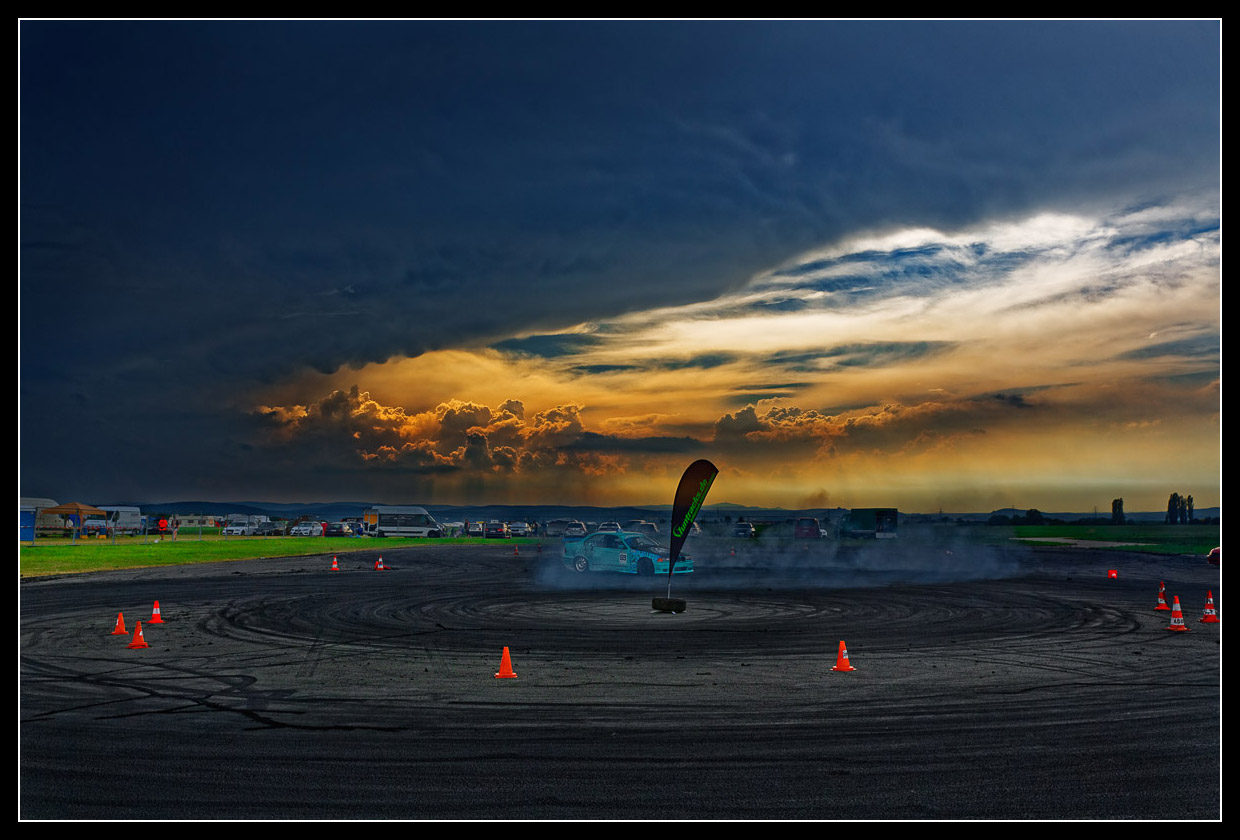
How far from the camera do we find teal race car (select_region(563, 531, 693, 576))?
28.5 m

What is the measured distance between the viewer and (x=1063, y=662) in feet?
43.7

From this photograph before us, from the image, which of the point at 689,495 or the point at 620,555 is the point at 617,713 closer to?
the point at 689,495

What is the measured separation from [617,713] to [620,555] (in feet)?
64.3

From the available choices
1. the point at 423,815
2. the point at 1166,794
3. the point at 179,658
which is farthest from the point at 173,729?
the point at 1166,794

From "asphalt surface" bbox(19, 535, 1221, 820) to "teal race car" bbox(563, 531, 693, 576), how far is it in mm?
7257

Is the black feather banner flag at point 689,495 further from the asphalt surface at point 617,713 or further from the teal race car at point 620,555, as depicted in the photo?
the teal race car at point 620,555

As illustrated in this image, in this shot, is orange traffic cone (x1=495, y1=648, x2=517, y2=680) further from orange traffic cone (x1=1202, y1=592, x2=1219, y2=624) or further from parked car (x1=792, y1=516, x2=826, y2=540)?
parked car (x1=792, y1=516, x2=826, y2=540)

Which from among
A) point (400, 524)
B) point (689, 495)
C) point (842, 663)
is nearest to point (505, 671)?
point (842, 663)

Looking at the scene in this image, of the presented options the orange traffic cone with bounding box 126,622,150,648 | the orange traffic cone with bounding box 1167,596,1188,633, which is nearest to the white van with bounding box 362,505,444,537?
the orange traffic cone with bounding box 126,622,150,648

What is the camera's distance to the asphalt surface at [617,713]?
7.15 m

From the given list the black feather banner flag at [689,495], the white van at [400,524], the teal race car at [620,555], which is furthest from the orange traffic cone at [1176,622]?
the white van at [400,524]

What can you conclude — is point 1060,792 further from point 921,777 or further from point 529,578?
point 529,578

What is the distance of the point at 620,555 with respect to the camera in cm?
2939
